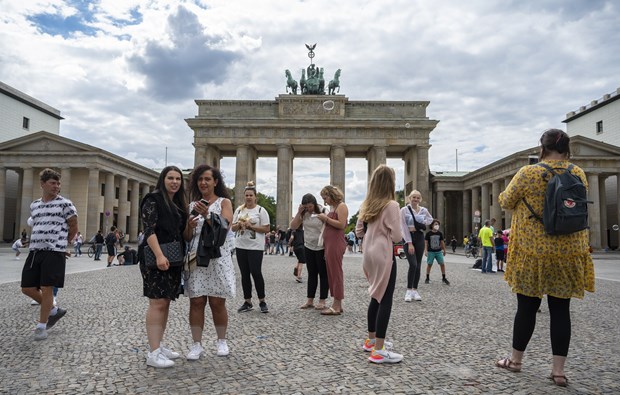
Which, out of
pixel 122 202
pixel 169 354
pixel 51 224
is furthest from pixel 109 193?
pixel 169 354

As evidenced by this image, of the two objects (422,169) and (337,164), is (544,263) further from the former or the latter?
(422,169)

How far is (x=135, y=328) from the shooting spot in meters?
6.69

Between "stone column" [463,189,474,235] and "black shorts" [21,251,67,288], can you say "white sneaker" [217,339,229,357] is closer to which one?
"black shorts" [21,251,67,288]

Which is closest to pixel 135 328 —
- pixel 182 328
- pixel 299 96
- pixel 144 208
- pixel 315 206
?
pixel 182 328

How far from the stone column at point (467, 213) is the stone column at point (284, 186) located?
19812mm

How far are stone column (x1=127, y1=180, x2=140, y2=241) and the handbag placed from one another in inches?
2126

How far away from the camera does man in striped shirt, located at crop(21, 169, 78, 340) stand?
19.9ft

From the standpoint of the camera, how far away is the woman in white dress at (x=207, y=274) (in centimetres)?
498

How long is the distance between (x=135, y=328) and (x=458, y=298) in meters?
6.36

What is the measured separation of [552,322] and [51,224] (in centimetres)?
583

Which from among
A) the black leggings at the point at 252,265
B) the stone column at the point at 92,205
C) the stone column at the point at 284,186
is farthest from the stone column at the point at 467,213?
the black leggings at the point at 252,265

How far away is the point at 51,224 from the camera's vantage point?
634 cm

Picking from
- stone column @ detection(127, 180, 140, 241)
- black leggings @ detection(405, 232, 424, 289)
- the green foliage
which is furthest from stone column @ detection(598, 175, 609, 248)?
the green foliage

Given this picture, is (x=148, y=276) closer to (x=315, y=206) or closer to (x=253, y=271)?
(x=253, y=271)
